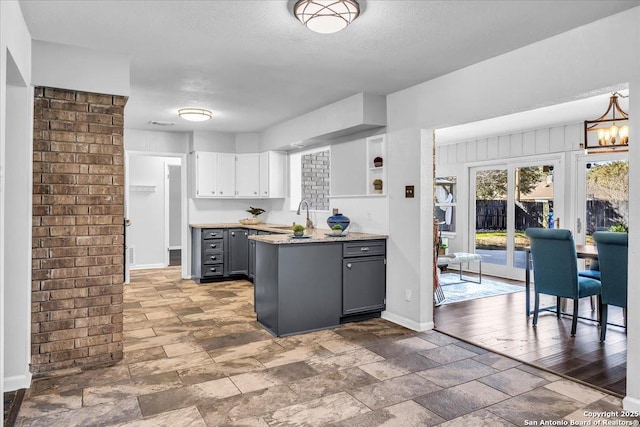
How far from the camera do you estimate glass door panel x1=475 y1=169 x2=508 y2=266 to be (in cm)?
712

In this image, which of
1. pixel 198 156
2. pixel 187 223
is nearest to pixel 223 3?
pixel 198 156

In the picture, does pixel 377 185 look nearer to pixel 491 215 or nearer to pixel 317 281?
pixel 317 281

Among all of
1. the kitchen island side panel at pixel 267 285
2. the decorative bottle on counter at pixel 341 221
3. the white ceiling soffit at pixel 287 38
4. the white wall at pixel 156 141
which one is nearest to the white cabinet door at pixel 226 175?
the white wall at pixel 156 141

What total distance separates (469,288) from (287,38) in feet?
14.7

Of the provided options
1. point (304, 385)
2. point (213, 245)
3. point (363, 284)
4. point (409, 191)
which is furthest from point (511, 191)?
point (304, 385)

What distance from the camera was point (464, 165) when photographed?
7594mm

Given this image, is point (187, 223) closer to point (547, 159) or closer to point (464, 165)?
point (464, 165)

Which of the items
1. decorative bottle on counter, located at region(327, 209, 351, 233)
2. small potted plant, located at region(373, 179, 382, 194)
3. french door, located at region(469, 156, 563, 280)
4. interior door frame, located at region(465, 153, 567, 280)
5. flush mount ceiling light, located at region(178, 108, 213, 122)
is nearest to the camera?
small potted plant, located at region(373, 179, 382, 194)

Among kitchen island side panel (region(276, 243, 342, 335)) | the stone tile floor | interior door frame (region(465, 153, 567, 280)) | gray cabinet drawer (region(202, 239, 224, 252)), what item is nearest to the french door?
interior door frame (region(465, 153, 567, 280))

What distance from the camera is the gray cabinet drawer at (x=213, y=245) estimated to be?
6.61 metres

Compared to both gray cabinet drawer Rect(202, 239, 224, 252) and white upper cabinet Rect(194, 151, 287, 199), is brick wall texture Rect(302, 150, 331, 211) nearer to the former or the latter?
white upper cabinet Rect(194, 151, 287, 199)

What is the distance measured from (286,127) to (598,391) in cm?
465

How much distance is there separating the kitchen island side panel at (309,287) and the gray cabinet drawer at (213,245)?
293 centimetres

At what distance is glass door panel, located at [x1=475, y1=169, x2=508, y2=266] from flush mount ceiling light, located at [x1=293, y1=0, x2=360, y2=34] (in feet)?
17.3
